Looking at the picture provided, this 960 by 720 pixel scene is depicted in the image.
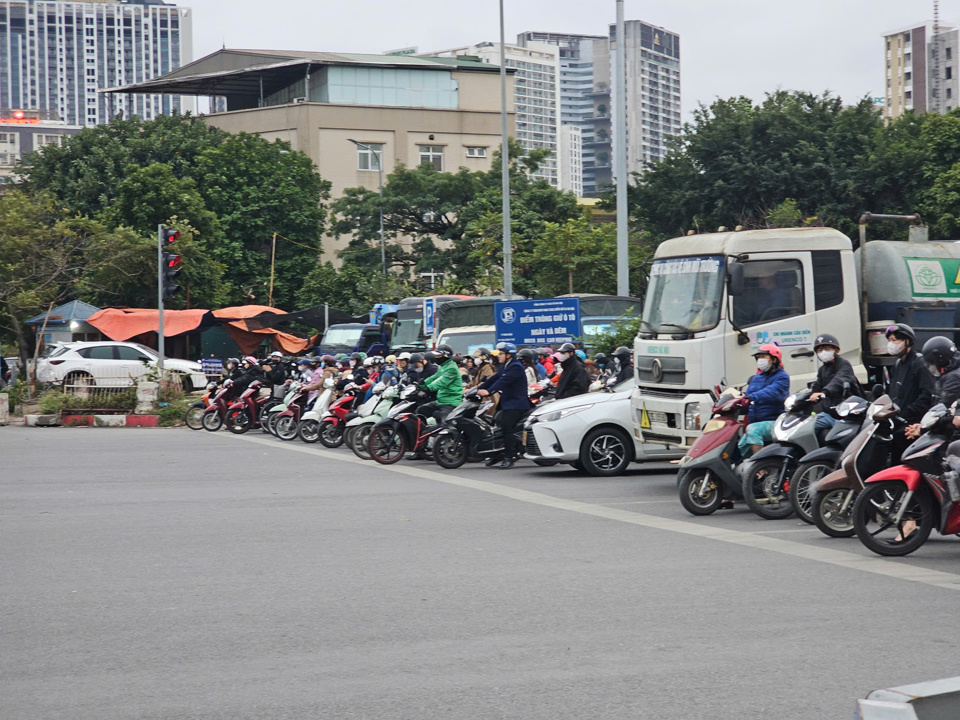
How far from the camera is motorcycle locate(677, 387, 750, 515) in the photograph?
10.8 meters

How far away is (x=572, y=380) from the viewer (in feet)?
52.3

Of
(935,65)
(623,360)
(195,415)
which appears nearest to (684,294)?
(623,360)

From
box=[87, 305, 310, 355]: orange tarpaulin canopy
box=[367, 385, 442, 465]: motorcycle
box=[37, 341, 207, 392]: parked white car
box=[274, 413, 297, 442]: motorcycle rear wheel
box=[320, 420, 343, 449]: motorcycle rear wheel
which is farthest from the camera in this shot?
box=[87, 305, 310, 355]: orange tarpaulin canopy

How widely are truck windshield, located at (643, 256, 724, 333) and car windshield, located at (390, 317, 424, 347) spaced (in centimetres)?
1774

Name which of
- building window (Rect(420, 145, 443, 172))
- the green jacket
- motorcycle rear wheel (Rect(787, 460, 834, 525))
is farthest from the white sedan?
building window (Rect(420, 145, 443, 172))

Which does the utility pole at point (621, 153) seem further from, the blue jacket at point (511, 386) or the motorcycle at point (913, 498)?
the motorcycle at point (913, 498)

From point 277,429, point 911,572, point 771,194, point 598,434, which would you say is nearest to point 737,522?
point 911,572

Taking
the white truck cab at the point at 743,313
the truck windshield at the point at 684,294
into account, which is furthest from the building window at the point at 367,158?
the white truck cab at the point at 743,313

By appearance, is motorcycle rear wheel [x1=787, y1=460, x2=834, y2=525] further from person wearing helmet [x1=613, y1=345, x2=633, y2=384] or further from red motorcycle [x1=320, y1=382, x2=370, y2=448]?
red motorcycle [x1=320, y1=382, x2=370, y2=448]

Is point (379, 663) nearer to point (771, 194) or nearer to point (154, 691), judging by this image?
point (154, 691)

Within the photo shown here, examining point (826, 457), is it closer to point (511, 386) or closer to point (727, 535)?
point (727, 535)

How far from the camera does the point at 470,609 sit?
676 cm

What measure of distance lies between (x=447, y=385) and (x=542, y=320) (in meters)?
5.92

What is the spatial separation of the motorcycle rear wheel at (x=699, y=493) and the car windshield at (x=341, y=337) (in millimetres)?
24741
